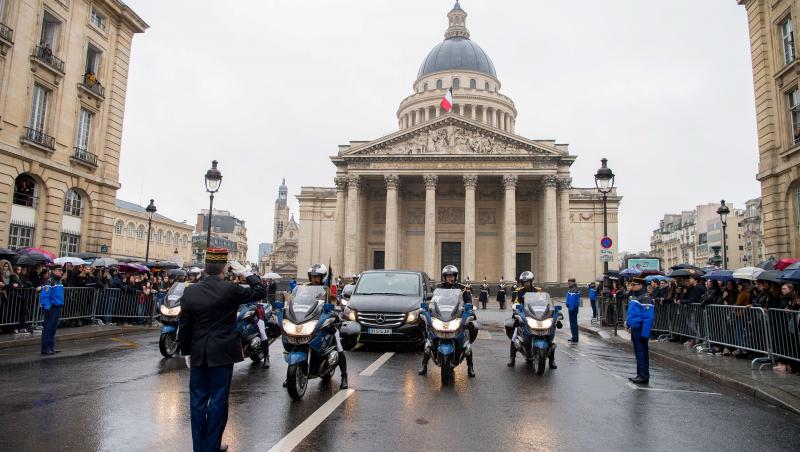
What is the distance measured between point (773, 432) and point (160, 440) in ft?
20.8

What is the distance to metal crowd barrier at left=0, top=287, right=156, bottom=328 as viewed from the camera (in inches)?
484

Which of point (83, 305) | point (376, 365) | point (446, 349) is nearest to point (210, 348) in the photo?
point (446, 349)

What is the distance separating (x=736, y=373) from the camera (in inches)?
343

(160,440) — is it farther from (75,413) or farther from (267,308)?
(267,308)

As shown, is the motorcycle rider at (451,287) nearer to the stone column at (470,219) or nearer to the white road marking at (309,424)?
the white road marking at (309,424)

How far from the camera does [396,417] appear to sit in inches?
226

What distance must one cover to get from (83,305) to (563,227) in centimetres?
3912

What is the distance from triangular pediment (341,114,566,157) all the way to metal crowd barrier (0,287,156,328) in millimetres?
31418

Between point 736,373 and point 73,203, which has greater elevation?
point 73,203

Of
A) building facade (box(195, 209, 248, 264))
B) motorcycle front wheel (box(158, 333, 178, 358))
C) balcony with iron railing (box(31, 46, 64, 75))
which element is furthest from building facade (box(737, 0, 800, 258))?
building facade (box(195, 209, 248, 264))

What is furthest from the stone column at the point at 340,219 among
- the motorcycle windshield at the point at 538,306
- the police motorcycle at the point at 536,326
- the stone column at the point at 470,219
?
the motorcycle windshield at the point at 538,306

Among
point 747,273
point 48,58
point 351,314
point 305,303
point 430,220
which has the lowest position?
point 351,314

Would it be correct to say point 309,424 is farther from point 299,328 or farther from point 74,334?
point 74,334

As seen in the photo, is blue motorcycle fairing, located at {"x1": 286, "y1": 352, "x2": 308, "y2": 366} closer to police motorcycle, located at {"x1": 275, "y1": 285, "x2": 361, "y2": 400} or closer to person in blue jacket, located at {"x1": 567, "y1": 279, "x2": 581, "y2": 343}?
police motorcycle, located at {"x1": 275, "y1": 285, "x2": 361, "y2": 400}
